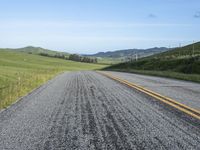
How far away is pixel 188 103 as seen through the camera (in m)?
11.4

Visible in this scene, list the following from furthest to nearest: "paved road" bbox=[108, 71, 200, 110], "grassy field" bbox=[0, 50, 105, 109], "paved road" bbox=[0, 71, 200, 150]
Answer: "grassy field" bbox=[0, 50, 105, 109]
"paved road" bbox=[108, 71, 200, 110]
"paved road" bbox=[0, 71, 200, 150]

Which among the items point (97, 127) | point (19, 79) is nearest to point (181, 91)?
point (97, 127)

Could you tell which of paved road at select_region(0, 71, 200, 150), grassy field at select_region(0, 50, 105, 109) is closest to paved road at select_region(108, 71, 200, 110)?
paved road at select_region(0, 71, 200, 150)

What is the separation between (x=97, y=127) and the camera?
305 inches

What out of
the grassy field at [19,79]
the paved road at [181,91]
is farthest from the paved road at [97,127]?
the grassy field at [19,79]

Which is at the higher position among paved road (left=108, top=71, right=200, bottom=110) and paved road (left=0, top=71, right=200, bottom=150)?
paved road (left=0, top=71, right=200, bottom=150)

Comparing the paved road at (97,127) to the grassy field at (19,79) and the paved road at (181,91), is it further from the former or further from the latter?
the grassy field at (19,79)

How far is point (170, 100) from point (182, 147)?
630 cm

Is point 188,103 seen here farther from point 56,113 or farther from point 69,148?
point 69,148

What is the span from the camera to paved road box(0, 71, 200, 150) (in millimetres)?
6297

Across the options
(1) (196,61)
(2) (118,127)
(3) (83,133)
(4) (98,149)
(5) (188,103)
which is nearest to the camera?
(4) (98,149)

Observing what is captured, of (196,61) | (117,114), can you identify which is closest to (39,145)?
(117,114)

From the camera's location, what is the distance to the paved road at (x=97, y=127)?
6.30m

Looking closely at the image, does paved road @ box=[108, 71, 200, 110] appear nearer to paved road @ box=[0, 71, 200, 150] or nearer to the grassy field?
paved road @ box=[0, 71, 200, 150]
